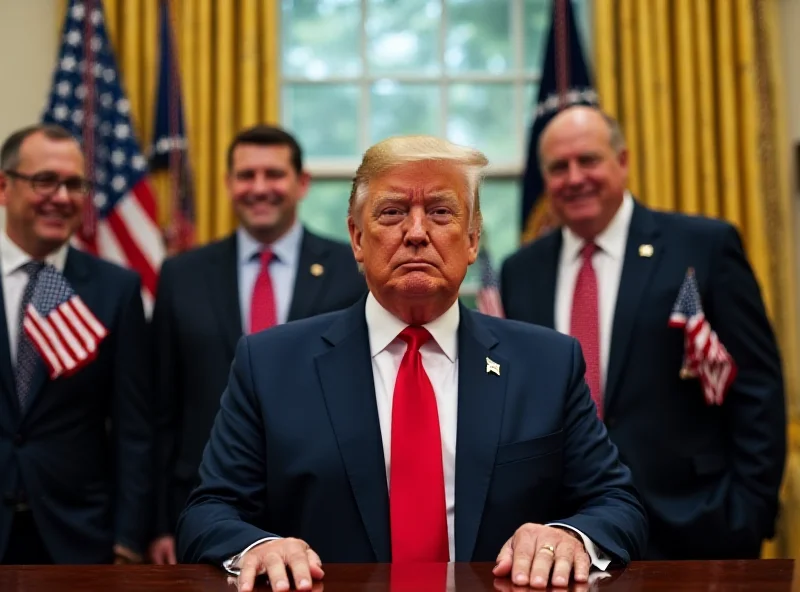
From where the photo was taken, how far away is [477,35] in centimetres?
573

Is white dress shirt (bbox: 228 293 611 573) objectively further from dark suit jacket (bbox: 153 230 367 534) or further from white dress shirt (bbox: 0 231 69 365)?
white dress shirt (bbox: 0 231 69 365)

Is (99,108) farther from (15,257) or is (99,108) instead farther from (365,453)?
(365,453)

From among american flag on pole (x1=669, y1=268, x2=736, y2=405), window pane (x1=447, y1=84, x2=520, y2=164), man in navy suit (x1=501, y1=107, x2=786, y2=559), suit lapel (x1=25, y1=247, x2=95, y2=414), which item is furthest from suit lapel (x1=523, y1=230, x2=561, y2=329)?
window pane (x1=447, y1=84, x2=520, y2=164)

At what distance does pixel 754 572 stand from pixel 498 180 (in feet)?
13.1

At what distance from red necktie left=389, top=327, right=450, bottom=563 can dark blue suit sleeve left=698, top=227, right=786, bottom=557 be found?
1.56 meters

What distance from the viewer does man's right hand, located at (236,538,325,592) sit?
1788mm

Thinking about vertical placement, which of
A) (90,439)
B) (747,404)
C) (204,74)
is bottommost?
(90,439)

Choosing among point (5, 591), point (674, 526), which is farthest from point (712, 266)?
point (5, 591)

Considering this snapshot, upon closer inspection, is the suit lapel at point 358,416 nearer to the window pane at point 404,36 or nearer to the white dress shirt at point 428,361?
the white dress shirt at point 428,361

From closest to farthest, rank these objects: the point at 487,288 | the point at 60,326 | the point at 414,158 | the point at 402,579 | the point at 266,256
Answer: the point at 402,579, the point at 414,158, the point at 60,326, the point at 266,256, the point at 487,288

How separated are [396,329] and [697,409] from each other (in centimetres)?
151

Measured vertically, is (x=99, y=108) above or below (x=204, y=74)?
below

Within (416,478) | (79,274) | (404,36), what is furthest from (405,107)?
(416,478)

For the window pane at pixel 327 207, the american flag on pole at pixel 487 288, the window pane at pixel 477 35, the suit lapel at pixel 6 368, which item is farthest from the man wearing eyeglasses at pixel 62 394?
the window pane at pixel 477 35
